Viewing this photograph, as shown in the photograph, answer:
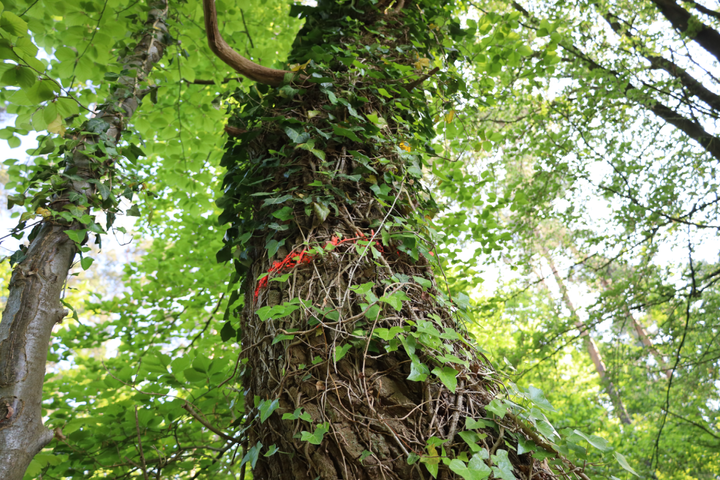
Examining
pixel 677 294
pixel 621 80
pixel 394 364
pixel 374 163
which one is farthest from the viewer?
pixel 677 294

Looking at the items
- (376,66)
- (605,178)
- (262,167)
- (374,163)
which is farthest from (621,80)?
(262,167)

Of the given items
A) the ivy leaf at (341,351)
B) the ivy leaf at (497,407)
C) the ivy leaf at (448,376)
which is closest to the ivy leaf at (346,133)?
the ivy leaf at (341,351)

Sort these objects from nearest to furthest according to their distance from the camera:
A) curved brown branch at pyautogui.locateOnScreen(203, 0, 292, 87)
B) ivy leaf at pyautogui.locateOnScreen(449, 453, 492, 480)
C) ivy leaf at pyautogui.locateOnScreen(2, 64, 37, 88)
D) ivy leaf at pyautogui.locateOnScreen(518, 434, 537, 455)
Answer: ivy leaf at pyautogui.locateOnScreen(449, 453, 492, 480), ivy leaf at pyautogui.locateOnScreen(518, 434, 537, 455), ivy leaf at pyautogui.locateOnScreen(2, 64, 37, 88), curved brown branch at pyautogui.locateOnScreen(203, 0, 292, 87)

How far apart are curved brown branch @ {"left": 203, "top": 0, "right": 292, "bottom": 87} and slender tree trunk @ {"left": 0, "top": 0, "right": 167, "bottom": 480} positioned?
2.30 ft

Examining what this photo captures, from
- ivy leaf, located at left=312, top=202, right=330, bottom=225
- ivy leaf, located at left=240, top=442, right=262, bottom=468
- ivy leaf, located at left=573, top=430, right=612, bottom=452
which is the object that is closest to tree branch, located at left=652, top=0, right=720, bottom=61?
ivy leaf, located at left=312, top=202, right=330, bottom=225

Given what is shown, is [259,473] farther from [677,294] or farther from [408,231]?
[677,294]

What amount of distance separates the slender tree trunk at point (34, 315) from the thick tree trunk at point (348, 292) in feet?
2.24

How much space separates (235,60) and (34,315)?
152 cm

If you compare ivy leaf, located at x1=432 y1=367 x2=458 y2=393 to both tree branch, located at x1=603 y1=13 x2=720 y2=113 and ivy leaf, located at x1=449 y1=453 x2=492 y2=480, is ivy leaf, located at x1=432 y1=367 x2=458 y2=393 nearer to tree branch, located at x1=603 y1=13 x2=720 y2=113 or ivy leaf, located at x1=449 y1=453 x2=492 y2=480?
ivy leaf, located at x1=449 y1=453 x2=492 y2=480

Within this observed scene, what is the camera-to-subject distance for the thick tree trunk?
1.12 metres

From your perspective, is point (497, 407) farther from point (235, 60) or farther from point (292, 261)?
point (235, 60)

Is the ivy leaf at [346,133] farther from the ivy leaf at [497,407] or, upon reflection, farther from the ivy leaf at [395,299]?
the ivy leaf at [497,407]

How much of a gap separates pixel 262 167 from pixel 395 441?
135 cm

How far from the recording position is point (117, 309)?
3924mm
